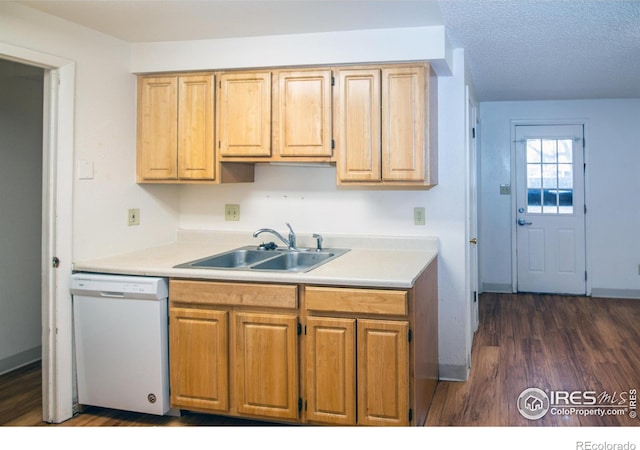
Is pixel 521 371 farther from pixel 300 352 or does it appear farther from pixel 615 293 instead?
pixel 615 293

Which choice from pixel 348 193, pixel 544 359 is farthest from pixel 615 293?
pixel 348 193

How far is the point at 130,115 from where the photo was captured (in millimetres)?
3238

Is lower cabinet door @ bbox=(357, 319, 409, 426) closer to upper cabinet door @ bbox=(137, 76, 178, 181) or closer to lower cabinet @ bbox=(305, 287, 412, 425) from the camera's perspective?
lower cabinet @ bbox=(305, 287, 412, 425)

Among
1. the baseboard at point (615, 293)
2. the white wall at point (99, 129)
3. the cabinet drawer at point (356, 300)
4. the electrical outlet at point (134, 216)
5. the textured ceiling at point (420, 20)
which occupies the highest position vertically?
the textured ceiling at point (420, 20)

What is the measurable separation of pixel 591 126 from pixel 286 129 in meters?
4.06

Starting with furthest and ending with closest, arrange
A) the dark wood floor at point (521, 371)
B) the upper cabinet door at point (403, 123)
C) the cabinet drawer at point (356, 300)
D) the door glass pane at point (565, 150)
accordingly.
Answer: the door glass pane at point (565, 150) → the upper cabinet door at point (403, 123) → the dark wood floor at point (521, 371) → the cabinet drawer at point (356, 300)

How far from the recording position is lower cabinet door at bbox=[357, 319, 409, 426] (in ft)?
7.70

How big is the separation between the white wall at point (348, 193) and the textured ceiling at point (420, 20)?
9 cm

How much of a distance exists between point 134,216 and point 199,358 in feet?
3.68

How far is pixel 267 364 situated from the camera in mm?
2520

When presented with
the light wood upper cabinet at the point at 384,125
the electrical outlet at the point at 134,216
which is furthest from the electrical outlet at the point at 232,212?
the light wood upper cabinet at the point at 384,125

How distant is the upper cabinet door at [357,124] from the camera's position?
298cm

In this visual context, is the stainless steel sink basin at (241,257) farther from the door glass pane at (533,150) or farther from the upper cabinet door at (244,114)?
the door glass pane at (533,150)

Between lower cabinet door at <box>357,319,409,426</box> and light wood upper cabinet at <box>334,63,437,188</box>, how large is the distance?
961mm
